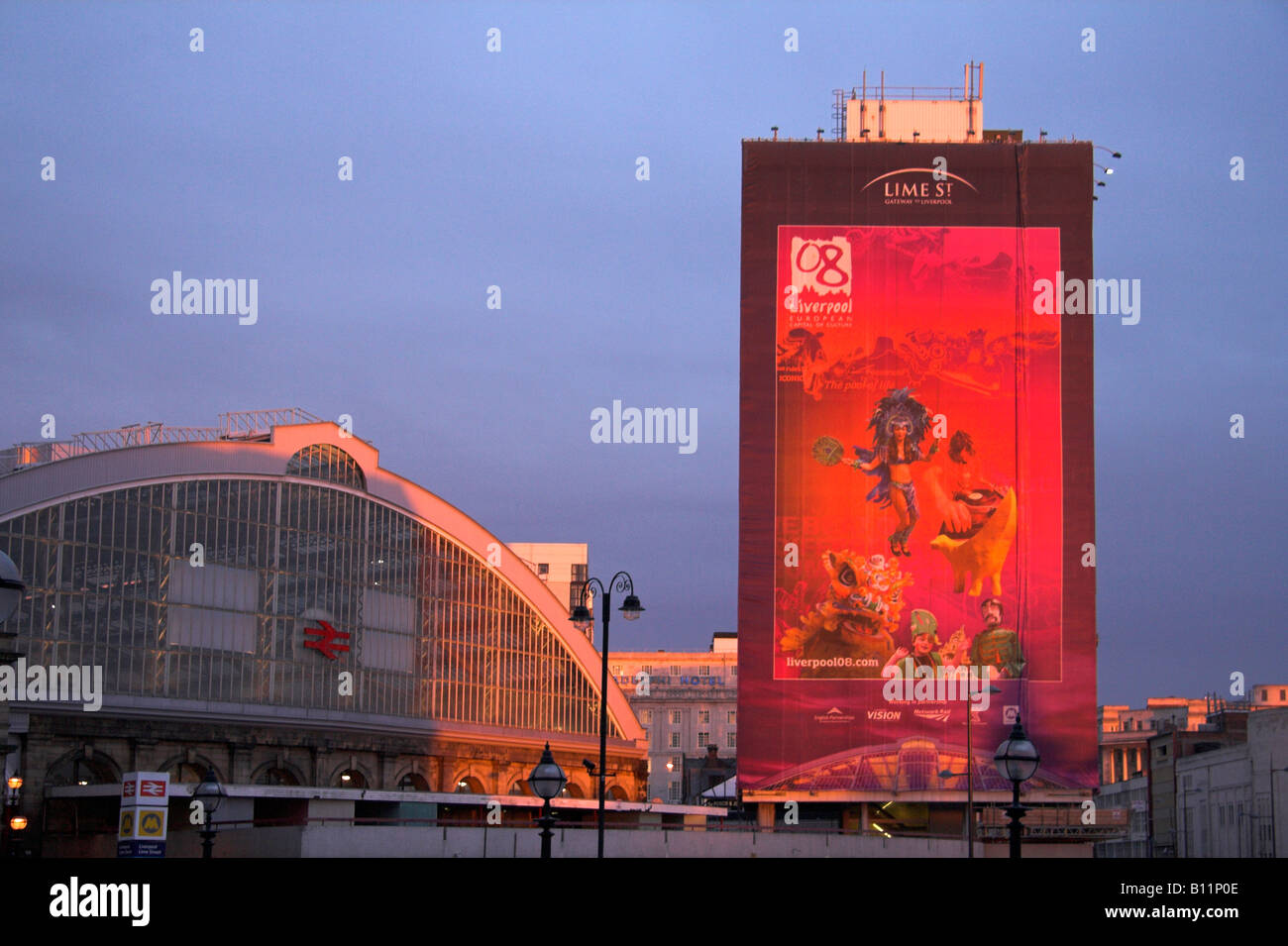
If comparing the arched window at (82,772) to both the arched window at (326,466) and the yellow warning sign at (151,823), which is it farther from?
the yellow warning sign at (151,823)

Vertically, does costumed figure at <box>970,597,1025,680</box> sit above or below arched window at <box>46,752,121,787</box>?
above

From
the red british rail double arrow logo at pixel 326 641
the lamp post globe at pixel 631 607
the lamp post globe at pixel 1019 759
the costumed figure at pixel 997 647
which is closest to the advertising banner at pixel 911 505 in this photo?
Result: the costumed figure at pixel 997 647

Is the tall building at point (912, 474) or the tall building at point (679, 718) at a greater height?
the tall building at point (912, 474)

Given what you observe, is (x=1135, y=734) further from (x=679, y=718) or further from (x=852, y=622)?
(x=852, y=622)

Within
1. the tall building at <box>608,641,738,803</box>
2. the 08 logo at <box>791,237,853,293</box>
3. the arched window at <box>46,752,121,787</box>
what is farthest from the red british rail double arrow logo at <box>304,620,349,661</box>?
the tall building at <box>608,641,738,803</box>

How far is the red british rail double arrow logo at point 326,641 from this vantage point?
83.9 metres

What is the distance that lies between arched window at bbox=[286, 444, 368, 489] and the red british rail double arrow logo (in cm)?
805

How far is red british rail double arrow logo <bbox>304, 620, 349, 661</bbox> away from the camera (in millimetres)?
83875

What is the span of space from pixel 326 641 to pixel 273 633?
3358 millimetres

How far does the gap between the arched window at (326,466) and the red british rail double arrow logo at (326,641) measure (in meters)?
8.05

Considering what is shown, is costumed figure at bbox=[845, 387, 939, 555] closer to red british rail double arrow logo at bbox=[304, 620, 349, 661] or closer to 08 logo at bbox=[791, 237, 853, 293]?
08 logo at bbox=[791, 237, 853, 293]

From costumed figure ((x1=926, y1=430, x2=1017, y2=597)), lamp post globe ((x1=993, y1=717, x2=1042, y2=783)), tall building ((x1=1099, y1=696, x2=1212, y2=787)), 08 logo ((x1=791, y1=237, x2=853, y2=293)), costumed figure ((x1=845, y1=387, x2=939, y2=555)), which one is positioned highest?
08 logo ((x1=791, y1=237, x2=853, y2=293))
